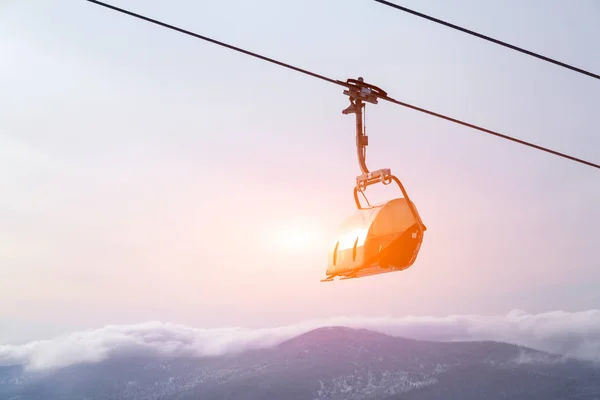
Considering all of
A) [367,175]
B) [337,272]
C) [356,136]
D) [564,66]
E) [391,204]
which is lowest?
[337,272]

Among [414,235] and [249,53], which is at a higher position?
[249,53]

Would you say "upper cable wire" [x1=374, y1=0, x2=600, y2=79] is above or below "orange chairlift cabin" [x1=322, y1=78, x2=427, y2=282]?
above

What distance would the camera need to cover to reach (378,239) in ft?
24.2

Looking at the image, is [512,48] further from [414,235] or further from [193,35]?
[193,35]

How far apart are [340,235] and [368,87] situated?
1.89 metres

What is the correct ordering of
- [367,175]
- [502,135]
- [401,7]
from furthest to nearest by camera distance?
[502,135] < [367,175] < [401,7]

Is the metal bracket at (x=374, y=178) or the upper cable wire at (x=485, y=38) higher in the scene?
the upper cable wire at (x=485, y=38)

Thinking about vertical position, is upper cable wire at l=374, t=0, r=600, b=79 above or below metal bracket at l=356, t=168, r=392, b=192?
above

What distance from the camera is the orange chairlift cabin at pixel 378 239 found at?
7348 mm

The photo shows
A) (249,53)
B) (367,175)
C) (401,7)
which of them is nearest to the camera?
(401,7)

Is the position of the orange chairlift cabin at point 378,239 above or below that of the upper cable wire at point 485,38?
below

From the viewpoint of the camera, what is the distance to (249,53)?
7.64 m

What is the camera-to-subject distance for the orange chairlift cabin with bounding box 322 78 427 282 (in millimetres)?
7348

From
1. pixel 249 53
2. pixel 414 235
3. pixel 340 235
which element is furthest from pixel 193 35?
pixel 414 235
